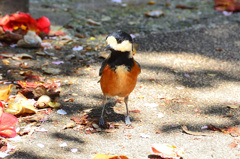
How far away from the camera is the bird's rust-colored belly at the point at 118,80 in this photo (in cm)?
347

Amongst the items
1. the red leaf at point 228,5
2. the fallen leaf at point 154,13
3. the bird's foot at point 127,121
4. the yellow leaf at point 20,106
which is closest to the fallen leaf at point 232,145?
the bird's foot at point 127,121

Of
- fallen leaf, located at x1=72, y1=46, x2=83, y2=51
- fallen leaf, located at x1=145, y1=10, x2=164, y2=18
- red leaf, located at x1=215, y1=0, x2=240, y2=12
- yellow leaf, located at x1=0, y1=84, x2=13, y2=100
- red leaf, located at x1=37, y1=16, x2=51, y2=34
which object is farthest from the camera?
red leaf, located at x1=215, y1=0, x2=240, y2=12

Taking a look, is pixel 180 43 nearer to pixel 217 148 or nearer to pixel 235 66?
pixel 235 66

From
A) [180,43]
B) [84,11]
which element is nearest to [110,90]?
[180,43]

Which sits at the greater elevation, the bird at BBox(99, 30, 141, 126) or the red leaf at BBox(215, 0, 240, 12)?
the red leaf at BBox(215, 0, 240, 12)

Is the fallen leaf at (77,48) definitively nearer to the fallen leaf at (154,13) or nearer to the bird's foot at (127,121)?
the fallen leaf at (154,13)

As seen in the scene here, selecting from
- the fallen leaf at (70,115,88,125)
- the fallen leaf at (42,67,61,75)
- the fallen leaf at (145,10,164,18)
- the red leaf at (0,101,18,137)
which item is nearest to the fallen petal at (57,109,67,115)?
the fallen leaf at (70,115,88,125)

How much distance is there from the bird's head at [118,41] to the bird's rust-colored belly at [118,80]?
0.69 ft

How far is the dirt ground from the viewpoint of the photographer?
3309 mm

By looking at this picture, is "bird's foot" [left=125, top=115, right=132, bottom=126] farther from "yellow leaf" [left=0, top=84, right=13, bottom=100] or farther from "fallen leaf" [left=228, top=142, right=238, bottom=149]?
"yellow leaf" [left=0, top=84, right=13, bottom=100]

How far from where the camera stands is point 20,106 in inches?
145

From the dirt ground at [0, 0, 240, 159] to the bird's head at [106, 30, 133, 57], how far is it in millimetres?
843

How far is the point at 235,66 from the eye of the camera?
508 centimetres

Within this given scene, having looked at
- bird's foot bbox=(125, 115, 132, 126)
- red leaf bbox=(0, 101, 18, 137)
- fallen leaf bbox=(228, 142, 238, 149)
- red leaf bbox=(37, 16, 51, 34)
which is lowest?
fallen leaf bbox=(228, 142, 238, 149)
